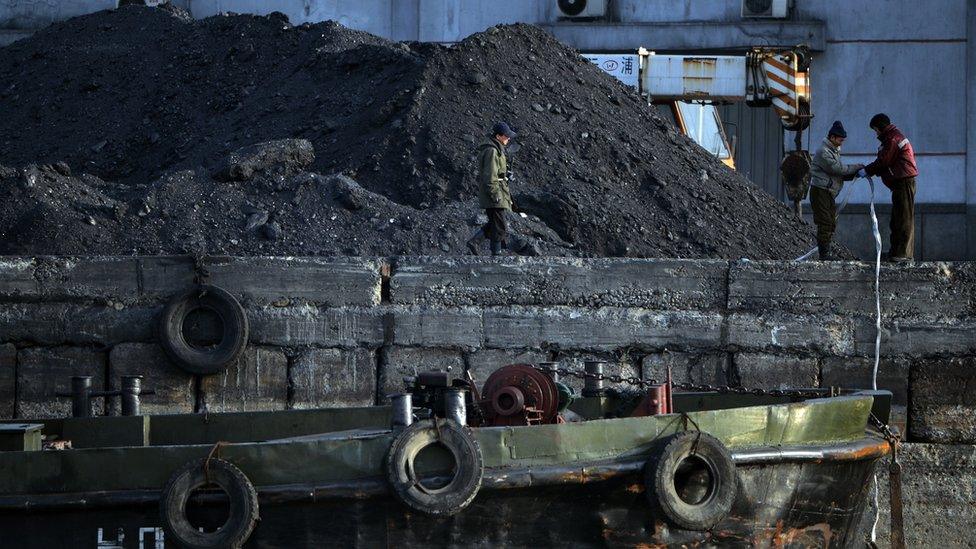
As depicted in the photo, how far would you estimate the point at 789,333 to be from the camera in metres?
10.6

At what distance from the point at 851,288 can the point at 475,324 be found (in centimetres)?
248

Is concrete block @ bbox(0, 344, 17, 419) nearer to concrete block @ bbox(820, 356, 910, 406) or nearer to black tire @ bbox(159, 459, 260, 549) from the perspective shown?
black tire @ bbox(159, 459, 260, 549)

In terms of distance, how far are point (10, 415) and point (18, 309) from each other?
70 centimetres

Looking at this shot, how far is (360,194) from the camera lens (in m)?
13.3

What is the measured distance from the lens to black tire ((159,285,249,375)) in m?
10.5

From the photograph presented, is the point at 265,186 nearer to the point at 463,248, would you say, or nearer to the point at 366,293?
the point at 463,248

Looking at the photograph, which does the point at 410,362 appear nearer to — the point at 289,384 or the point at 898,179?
the point at 289,384

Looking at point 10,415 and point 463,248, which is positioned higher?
point 463,248

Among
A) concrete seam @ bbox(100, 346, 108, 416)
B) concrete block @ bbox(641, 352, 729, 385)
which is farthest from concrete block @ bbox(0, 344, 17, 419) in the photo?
concrete block @ bbox(641, 352, 729, 385)

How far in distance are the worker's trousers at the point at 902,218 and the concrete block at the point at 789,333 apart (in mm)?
1236

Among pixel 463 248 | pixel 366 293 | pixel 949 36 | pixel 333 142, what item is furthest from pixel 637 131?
pixel 949 36

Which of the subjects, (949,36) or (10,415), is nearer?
(10,415)

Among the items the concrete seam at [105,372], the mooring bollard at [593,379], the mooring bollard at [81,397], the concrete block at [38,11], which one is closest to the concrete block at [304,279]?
the concrete seam at [105,372]

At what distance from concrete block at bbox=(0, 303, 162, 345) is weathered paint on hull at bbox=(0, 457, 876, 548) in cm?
272
